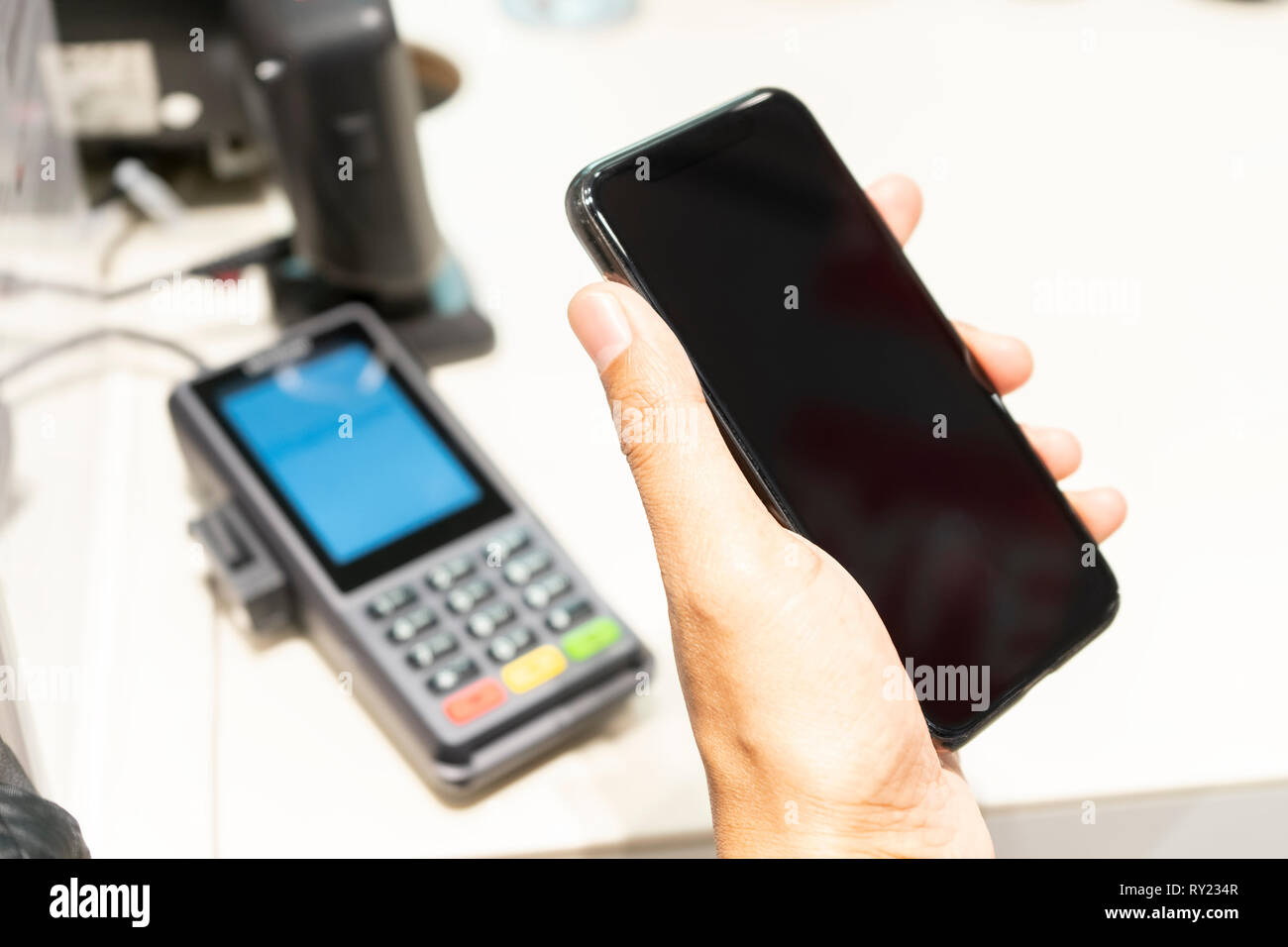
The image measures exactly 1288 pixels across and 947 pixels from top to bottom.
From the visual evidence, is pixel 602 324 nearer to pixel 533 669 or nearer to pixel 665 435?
pixel 665 435

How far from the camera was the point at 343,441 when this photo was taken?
0.49m

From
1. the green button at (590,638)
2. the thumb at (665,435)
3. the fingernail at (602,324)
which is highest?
the fingernail at (602,324)

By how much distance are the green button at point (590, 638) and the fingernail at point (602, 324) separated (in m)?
0.12

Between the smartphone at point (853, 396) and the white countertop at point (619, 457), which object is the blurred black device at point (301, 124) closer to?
the white countertop at point (619, 457)

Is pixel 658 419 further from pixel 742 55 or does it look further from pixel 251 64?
pixel 742 55

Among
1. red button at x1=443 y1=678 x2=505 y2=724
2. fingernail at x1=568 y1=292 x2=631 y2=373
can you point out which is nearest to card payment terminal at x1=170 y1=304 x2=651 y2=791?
red button at x1=443 y1=678 x2=505 y2=724

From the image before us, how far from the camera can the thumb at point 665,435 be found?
14.3 inches

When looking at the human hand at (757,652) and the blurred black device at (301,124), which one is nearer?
the human hand at (757,652)

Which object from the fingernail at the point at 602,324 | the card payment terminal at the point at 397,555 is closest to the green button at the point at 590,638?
the card payment terminal at the point at 397,555

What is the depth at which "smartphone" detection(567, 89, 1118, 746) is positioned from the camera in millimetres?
417

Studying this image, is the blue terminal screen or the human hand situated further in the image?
the blue terminal screen

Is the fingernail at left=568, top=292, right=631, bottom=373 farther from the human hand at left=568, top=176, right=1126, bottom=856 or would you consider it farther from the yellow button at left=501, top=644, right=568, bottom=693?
the yellow button at left=501, top=644, right=568, bottom=693

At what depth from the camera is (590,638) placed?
45 centimetres
